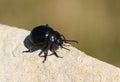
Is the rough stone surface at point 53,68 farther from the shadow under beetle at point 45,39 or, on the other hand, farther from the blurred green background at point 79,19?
the blurred green background at point 79,19

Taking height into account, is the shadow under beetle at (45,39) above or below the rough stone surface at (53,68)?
above

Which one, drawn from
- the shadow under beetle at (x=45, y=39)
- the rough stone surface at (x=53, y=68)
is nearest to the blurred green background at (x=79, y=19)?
the shadow under beetle at (x=45, y=39)

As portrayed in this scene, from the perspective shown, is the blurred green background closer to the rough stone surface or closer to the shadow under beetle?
the shadow under beetle

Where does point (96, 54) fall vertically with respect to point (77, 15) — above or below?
below

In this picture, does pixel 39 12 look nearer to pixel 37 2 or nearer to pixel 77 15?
pixel 37 2

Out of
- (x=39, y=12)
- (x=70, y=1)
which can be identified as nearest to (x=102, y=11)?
(x=70, y=1)

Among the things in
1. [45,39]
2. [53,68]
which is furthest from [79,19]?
[53,68]
